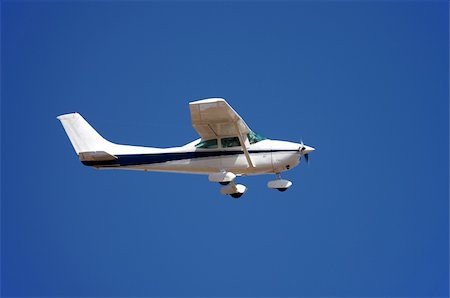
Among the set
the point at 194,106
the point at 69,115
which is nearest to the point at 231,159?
the point at 194,106

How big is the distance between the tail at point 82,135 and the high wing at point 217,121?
3404 mm

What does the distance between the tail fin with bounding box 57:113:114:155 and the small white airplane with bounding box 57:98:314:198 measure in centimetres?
77

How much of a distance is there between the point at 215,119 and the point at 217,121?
16 centimetres

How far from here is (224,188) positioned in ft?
68.0

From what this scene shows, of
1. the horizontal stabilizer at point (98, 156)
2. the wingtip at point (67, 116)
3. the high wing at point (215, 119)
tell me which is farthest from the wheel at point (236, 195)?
the wingtip at point (67, 116)

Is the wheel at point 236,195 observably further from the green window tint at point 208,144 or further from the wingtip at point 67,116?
the wingtip at point 67,116

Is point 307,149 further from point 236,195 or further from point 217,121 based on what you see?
point 217,121

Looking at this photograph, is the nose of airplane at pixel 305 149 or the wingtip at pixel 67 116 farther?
the wingtip at pixel 67 116

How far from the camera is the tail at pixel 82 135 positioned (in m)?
22.5

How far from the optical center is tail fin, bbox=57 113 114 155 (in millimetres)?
22500

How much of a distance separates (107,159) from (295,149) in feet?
18.4

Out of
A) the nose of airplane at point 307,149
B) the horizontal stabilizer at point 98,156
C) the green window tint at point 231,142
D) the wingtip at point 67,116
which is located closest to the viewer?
the nose of airplane at point 307,149

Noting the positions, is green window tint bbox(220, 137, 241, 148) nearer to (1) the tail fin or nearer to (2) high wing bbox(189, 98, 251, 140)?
(2) high wing bbox(189, 98, 251, 140)

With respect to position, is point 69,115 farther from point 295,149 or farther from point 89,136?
point 295,149
